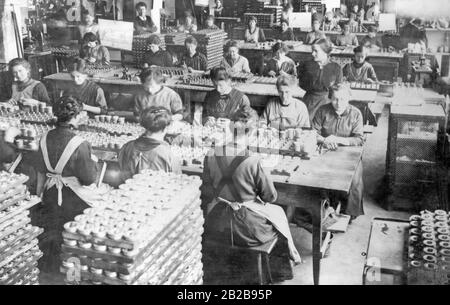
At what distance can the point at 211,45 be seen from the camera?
8.38 m

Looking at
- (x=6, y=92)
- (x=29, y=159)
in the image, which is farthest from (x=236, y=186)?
(x=6, y=92)

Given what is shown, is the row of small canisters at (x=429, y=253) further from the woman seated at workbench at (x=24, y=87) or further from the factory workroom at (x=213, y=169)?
the woman seated at workbench at (x=24, y=87)

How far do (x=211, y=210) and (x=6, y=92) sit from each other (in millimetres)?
4025

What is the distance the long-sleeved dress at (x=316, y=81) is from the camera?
22.2ft

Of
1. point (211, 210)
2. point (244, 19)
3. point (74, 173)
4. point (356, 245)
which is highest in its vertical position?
point (244, 19)

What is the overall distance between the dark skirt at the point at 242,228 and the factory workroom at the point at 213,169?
0.01 meters

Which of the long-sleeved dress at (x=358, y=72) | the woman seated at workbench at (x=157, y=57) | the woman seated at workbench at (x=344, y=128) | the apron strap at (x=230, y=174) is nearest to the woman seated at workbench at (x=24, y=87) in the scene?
the woman seated at workbench at (x=157, y=57)

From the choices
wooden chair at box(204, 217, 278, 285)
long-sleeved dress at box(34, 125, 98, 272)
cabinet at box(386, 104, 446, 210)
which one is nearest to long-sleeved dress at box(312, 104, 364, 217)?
cabinet at box(386, 104, 446, 210)

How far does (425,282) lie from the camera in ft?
10.1

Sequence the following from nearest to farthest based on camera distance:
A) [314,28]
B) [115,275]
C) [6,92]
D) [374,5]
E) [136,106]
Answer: [115,275], [136,106], [6,92], [374,5], [314,28]

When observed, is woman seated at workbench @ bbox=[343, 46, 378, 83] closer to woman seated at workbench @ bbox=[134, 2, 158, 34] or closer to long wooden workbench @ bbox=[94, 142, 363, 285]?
woman seated at workbench @ bbox=[134, 2, 158, 34]

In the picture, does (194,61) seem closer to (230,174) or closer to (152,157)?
(152,157)

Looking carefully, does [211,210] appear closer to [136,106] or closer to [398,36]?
[136,106]

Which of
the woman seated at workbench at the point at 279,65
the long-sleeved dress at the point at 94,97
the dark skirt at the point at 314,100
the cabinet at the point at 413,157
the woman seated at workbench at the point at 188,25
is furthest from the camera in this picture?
the woman seated at workbench at the point at 188,25
